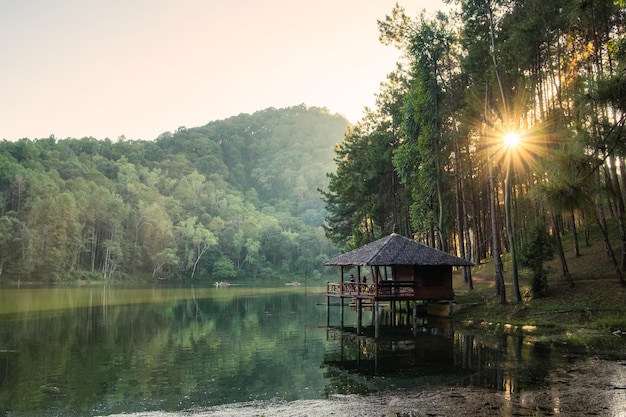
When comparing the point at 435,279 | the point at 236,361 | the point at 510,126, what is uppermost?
the point at 510,126

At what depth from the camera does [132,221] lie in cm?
10888

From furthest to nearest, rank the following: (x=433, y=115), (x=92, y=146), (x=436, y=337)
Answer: (x=92, y=146) → (x=433, y=115) → (x=436, y=337)

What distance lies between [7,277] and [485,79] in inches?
3223

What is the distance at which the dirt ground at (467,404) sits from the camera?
1279 cm

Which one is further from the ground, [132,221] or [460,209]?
[132,221]

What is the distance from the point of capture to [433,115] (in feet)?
122

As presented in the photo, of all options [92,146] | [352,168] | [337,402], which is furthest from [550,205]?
[92,146]

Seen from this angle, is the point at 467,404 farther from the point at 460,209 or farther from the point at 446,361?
the point at 460,209

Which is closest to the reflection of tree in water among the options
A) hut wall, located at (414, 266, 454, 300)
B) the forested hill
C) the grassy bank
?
the grassy bank

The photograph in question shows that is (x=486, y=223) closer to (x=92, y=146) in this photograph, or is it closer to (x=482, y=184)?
(x=482, y=184)

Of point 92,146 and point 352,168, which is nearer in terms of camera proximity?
point 352,168

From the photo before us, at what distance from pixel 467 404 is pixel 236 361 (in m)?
11.4

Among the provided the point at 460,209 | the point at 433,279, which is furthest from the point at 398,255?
the point at 460,209

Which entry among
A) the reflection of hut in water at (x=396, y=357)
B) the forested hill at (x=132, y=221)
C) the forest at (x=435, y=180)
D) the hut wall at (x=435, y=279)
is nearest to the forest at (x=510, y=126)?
the forest at (x=435, y=180)
